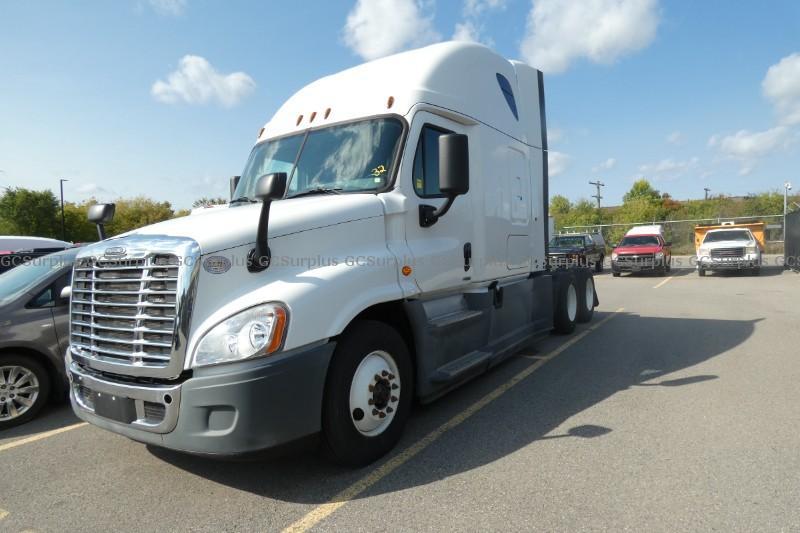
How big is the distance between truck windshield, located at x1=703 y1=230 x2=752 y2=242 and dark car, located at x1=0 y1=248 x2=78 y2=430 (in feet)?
→ 70.0

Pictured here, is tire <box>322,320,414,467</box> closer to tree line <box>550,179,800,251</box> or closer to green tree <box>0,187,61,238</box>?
tree line <box>550,179,800,251</box>

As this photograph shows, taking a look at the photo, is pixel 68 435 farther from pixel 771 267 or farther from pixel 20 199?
pixel 20 199

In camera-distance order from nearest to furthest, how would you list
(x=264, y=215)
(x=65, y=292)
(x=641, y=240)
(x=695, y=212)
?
(x=264, y=215), (x=65, y=292), (x=641, y=240), (x=695, y=212)

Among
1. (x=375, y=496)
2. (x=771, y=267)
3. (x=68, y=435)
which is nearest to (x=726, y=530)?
(x=375, y=496)

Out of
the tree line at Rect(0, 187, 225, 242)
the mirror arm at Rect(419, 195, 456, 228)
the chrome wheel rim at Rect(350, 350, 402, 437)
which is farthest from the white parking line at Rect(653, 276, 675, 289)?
the tree line at Rect(0, 187, 225, 242)

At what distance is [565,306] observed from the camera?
8.18m

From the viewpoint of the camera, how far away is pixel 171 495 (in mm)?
3359

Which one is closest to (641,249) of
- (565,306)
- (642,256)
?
(642,256)

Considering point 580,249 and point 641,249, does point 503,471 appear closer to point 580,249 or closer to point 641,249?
point 641,249

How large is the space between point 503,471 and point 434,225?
6.87 feet

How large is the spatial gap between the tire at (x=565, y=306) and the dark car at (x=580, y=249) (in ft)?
34.2

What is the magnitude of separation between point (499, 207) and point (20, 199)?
60805 millimetres

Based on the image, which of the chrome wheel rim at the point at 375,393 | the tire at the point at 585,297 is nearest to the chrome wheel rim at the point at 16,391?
the chrome wheel rim at the point at 375,393

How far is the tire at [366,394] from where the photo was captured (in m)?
3.42
